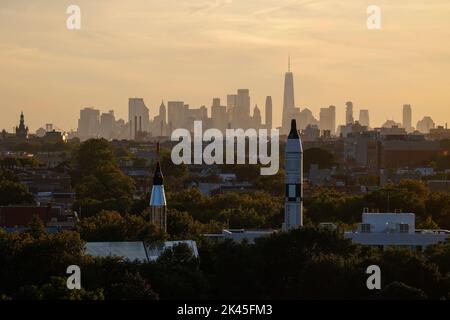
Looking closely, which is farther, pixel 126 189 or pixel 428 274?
pixel 126 189

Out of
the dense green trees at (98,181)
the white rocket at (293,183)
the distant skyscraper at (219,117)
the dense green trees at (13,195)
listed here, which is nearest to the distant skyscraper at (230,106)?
the distant skyscraper at (219,117)

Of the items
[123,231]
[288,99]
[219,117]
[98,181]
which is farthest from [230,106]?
[123,231]

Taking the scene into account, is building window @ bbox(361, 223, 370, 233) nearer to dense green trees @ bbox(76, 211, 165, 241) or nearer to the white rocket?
the white rocket

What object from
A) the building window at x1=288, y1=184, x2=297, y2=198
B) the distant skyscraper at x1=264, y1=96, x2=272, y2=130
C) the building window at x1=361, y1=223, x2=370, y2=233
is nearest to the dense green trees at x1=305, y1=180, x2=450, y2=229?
the building window at x1=288, y1=184, x2=297, y2=198

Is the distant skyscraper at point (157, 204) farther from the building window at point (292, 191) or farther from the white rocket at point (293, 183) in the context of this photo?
the building window at point (292, 191)

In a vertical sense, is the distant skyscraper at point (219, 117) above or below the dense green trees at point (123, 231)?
above

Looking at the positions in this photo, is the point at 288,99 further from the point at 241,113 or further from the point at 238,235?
the point at 238,235
